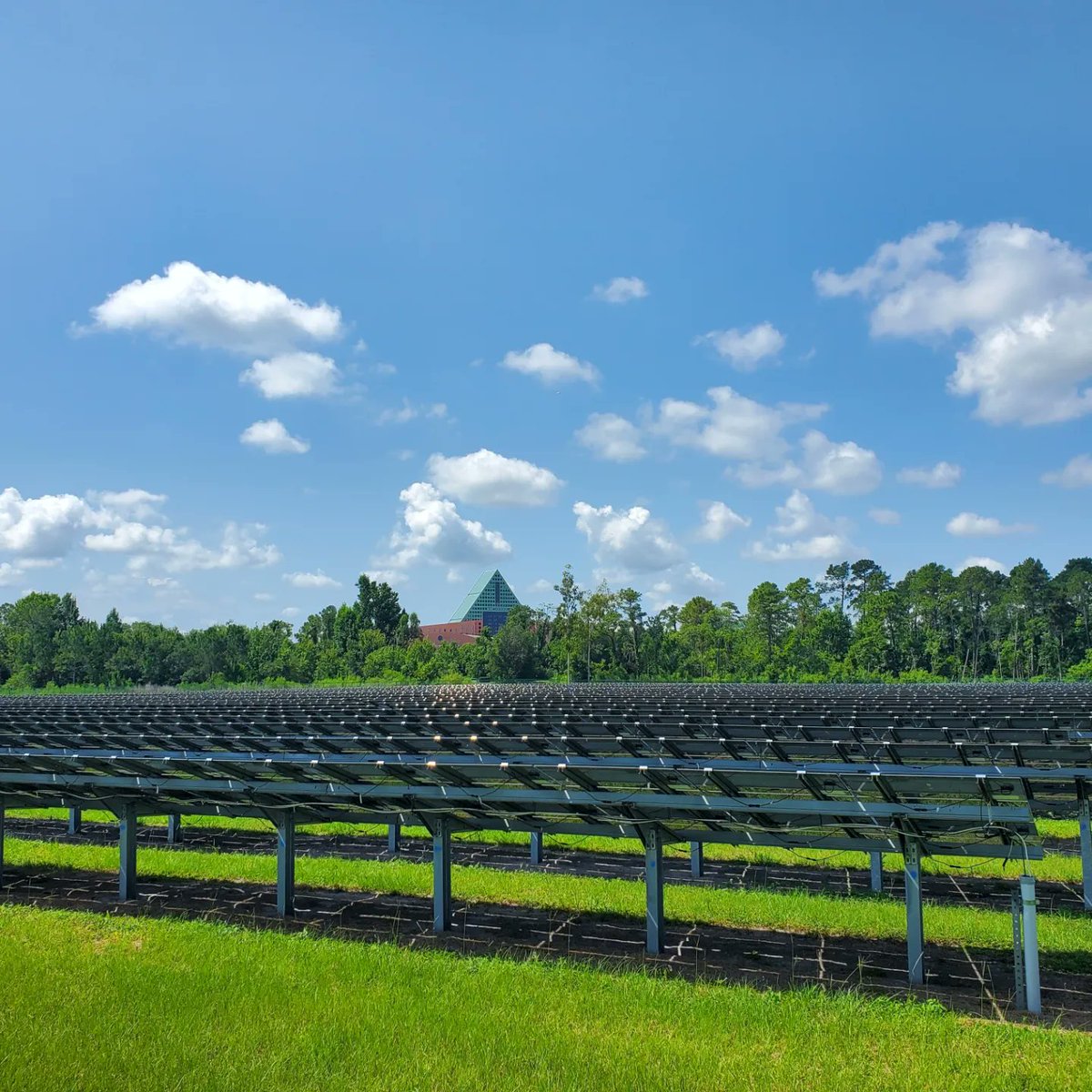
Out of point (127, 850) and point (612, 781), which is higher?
point (612, 781)

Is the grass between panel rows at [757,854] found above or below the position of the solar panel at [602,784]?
below

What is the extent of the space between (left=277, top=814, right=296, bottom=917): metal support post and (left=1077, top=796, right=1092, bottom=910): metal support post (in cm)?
1091

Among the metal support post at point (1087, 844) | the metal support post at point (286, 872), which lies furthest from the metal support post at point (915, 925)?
the metal support post at point (286, 872)

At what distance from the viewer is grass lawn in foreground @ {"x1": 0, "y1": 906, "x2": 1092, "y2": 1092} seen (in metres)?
6.49

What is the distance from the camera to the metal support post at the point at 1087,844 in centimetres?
1267

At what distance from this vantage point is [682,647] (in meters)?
90.1

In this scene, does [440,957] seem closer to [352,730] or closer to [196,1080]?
[196,1080]

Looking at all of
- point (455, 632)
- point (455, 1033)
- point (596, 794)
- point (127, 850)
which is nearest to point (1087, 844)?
point (596, 794)

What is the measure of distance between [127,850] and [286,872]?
8.82 ft

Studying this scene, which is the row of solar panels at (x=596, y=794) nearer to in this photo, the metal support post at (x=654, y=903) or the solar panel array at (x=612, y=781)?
the solar panel array at (x=612, y=781)

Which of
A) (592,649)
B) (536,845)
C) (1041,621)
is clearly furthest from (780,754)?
(1041,621)

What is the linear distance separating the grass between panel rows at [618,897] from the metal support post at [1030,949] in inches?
78.6

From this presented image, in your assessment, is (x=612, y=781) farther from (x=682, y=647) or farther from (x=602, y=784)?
(x=682, y=647)

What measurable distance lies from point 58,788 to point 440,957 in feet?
23.6
